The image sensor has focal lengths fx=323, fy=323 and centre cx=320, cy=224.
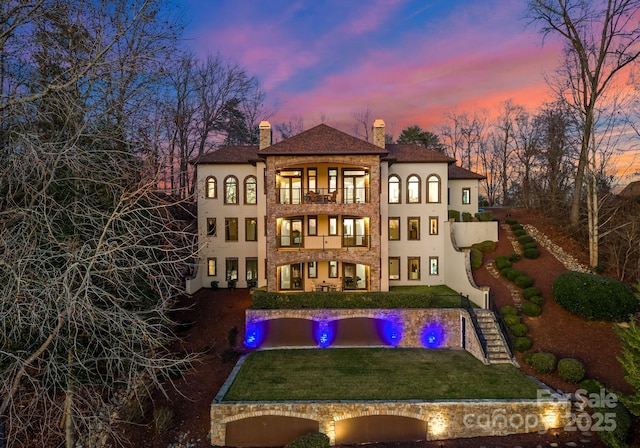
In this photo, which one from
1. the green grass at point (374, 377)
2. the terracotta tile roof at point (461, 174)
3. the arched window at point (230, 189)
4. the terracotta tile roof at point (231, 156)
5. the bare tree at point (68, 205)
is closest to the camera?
the bare tree at point (68, 205)

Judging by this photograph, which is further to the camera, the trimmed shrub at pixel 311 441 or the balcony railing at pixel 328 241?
the balcony railing at pixel 328 241

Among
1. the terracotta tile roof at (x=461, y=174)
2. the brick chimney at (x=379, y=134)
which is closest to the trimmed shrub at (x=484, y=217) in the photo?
the terracotta tile roof at (x=461, y=174)

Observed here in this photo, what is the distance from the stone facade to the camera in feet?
33.7

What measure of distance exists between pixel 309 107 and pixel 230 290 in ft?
65.9

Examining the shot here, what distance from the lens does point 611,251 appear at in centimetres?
1739

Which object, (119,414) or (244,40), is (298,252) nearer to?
(119,414)

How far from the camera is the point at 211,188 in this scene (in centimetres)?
2162

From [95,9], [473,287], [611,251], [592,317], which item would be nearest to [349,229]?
[473,287]

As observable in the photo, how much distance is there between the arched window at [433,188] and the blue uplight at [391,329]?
9238mm

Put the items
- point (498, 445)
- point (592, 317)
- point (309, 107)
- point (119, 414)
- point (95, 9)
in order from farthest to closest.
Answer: point (309, 107)
point (592, 317)
point (119, 414)
point (498, 445)
point (95, 9)

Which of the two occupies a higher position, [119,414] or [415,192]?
[415,192]

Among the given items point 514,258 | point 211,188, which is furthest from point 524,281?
point 211,188

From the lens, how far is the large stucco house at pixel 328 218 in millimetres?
18844

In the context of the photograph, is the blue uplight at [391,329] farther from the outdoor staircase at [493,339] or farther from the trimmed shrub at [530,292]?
the trimmed shrub at [530,292]
